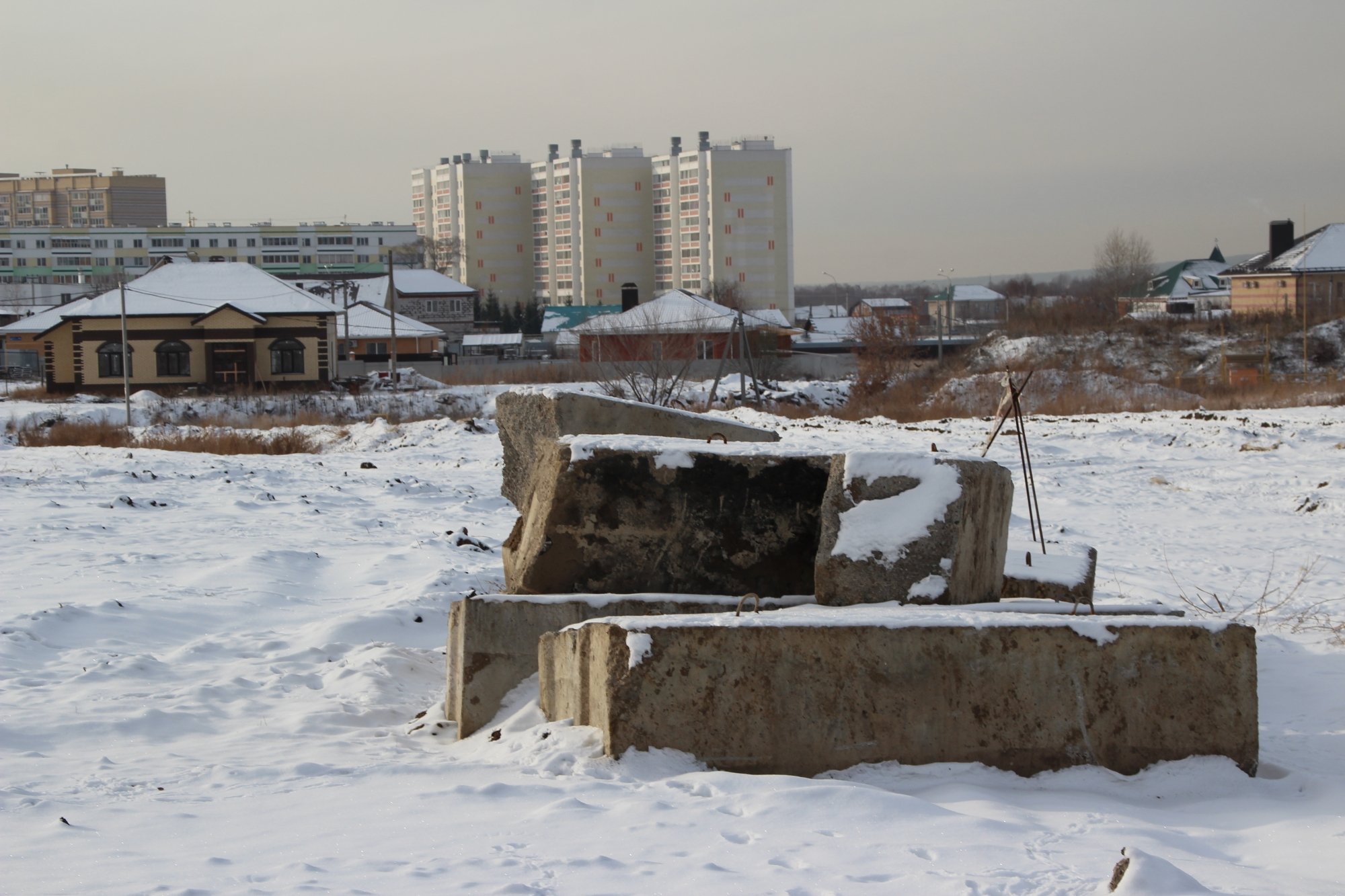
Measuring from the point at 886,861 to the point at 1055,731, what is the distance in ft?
4.18

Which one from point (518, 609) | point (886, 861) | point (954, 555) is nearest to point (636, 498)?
point (518, 609)

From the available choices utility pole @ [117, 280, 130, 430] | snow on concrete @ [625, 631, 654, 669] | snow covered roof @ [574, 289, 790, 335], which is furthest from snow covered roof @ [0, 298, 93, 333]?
snow on concrete @ [625, 631, 654, 669]

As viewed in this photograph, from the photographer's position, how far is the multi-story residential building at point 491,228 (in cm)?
10006

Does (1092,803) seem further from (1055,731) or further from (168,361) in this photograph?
(168,361)

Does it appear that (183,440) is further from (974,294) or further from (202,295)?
(974,294)

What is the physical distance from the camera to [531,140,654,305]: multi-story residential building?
94.2m

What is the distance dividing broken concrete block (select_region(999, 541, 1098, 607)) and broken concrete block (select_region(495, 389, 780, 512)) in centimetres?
174

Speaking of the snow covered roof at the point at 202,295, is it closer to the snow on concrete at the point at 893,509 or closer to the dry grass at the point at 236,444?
the dry grass at the point at 236,444

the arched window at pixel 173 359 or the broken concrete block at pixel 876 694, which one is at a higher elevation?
the arched window at pixel 173 359

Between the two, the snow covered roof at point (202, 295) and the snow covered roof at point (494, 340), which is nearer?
the snow covered roof at point (202, 295)

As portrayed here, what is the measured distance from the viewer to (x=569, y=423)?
22.6 feet

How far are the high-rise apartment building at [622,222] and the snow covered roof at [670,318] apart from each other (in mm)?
23743

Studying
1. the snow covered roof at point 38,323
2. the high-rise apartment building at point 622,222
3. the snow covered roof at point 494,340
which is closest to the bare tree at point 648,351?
the snow covered roof at point 494,340

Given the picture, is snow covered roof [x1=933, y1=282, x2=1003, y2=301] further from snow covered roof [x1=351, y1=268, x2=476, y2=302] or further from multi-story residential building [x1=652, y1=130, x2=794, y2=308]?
snow covered roof [x1=351, y1=268, x2=476, y2=302]
